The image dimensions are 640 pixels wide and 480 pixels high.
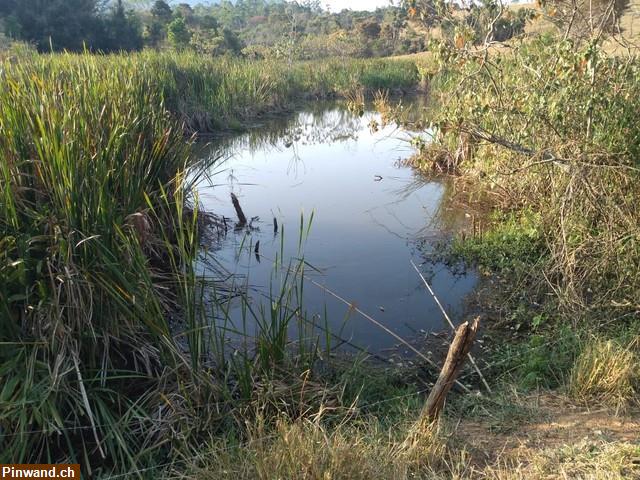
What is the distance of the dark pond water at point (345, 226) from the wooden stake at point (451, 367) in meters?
0.80

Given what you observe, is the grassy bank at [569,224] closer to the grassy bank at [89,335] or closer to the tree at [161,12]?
the grassy bank at [89,335]

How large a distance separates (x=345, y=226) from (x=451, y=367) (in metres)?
4.38

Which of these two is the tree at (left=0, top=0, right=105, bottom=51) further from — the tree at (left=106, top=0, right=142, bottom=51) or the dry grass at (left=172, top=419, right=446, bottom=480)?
the dry grass at (left=172, top=419, right=446, bottom=480)

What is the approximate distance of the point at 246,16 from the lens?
70.9 m

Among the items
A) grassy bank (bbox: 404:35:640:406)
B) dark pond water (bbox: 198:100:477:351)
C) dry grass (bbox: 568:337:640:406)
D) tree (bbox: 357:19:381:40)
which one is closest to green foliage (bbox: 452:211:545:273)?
grassy bank (bbox: 404:35:640:406)

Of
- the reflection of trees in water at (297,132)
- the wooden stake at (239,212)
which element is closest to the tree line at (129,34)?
the reflection of trees in water at (297,132)

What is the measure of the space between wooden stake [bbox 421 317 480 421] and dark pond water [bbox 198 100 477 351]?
2.63 ft

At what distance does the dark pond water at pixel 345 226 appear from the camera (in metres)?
4.79

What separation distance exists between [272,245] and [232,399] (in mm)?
3245

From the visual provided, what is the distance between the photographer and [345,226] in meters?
6.96

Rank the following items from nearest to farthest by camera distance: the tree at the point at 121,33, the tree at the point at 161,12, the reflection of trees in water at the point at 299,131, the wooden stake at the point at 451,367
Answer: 1. the wooden stake at the point at 451,367
2. the reflection of trees in water at the point at 299,131
3. the tree at the point at 121,33
4. the tree at the point at 161,12

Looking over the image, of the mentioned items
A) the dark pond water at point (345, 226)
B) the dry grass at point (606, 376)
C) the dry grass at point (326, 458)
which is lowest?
the dark pond water at point (345, 226)

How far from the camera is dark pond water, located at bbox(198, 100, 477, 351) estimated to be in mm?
4789

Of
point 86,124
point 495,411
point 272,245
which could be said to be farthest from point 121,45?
point 495,411
